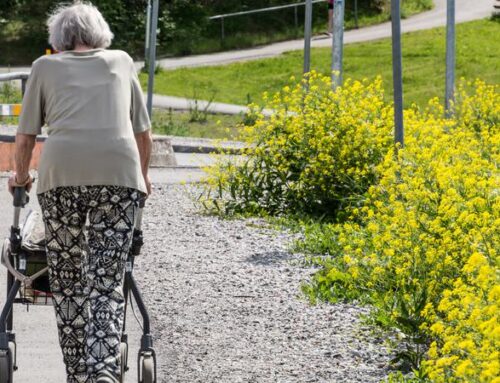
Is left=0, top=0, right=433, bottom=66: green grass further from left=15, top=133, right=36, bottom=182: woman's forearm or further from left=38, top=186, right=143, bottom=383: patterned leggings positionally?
left=38, top=186, right=143, bottom=383: patterned leggings

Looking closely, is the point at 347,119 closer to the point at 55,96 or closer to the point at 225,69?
the point at 55,96

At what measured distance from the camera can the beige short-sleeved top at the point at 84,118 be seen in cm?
580

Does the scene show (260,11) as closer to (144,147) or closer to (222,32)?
(222,32)

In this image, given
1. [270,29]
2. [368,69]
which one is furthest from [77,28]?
[270,29]

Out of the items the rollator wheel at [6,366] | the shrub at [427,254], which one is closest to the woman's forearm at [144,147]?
the rollator wheel at [6,366]

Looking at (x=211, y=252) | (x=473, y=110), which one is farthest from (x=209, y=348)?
(x=473, y=110)

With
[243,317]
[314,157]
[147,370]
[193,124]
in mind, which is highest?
[314,157]

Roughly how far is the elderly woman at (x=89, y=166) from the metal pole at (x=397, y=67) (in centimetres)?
444

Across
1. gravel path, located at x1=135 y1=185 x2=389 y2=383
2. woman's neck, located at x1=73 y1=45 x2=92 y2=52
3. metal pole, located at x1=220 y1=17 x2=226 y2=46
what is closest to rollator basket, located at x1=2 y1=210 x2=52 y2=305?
woman's neck, located at x1=73 y1=45 x2=92 y2=52

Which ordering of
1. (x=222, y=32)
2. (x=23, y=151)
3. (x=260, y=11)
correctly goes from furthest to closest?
(x=260, y=11) < (x=222, y=32) < (x=23, y=151)

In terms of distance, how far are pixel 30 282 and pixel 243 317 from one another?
8.31ft

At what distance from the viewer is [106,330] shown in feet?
19.3

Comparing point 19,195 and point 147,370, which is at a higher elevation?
point 19,195

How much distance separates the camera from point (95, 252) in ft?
19.2
